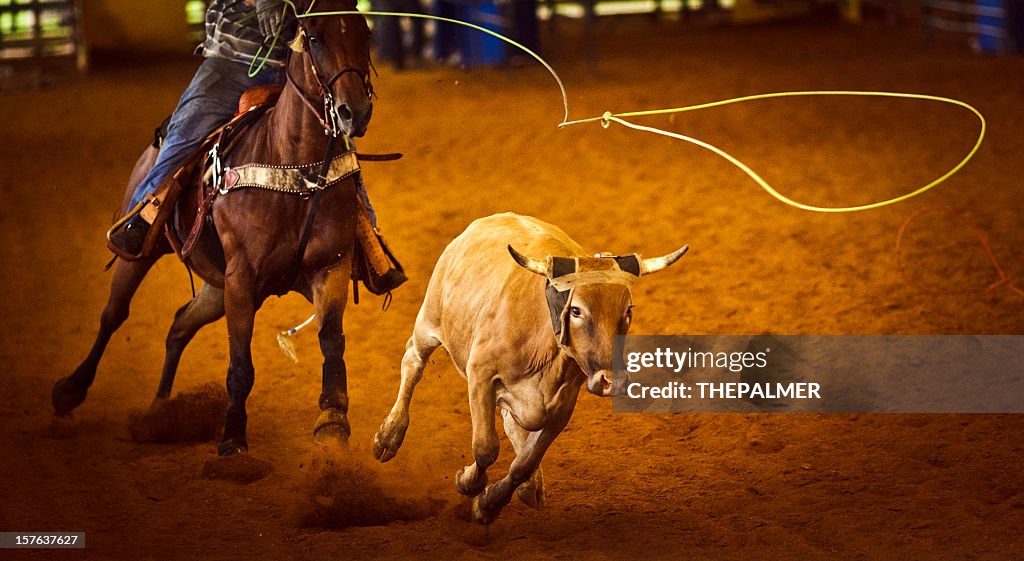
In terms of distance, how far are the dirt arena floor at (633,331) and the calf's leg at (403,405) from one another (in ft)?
0.53

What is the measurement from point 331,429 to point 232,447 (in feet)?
1.62

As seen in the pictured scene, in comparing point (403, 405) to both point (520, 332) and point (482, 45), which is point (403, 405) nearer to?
point (520, 332)

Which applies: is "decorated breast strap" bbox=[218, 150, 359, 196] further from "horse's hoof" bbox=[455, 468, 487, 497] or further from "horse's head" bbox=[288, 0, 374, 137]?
"horse's hoof" bbox=[455, 468, 487, 497]

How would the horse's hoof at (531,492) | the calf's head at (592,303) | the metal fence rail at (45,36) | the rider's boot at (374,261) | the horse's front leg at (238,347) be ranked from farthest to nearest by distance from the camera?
1. the metal fence rail at (45,36)
2. the rider's boot at (374,261)
3. the horse's front leg at (238,347)
4. the horse's hoof at (531,492)
5. the calf's head at (592,303)

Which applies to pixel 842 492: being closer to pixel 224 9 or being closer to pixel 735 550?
pixel 735 550

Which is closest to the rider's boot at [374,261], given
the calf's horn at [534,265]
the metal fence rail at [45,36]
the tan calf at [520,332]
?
the tan calf at [520,332]

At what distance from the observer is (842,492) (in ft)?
16.9

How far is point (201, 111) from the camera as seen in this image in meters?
5.93

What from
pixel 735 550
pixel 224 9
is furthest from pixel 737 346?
pixel 224 9

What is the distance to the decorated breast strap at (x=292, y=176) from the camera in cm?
523

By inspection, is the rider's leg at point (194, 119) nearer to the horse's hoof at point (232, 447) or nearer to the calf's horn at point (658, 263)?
the horse's hoof at point (232, 447)

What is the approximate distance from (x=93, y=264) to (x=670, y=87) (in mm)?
8710

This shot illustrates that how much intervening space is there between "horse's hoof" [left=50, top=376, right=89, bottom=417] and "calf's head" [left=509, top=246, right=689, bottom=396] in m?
3.29

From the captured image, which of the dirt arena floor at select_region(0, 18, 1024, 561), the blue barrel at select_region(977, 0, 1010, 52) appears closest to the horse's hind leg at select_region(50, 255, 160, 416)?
the dirt arena floor at select_region(0, 18, 1024, 561)
